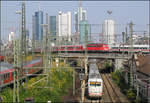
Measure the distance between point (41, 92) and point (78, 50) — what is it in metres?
14.3

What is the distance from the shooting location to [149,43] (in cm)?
1628

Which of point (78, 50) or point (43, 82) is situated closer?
point (43, 82)

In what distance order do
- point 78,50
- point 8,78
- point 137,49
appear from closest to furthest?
point 8,78 → point 137,49 → point 78,50

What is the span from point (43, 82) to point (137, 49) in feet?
27.1

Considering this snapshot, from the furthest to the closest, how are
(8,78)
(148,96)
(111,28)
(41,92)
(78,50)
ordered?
1. (78,50)
2. (111,28)
3. (8,78)
4. (41,92)
5. (148,96)

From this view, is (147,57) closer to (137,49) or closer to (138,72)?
(138,72)

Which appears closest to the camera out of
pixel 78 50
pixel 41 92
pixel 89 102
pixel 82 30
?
pixel 41 92

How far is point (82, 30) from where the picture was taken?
14727 millimetres

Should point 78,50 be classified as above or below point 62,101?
above

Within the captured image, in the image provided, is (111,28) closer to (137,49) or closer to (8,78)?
(137,49)

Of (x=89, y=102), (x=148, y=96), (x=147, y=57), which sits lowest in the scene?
(x=89, y=102)

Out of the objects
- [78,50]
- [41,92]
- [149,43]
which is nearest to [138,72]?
[149,43]

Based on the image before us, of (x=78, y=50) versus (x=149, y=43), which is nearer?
(x=149, y=43)

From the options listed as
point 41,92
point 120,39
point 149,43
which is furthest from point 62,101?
point 149,43
